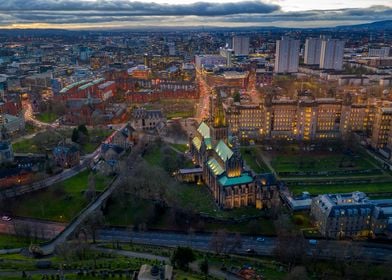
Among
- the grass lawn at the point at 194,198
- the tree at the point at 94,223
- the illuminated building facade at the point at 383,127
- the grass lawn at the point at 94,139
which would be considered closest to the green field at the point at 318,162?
the illuminated building facade at the point at 383,127

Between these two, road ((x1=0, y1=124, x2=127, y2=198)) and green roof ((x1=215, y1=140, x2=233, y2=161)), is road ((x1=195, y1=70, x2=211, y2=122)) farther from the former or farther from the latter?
green roof ((x1=215, y1=140, x2=233, y2=161))

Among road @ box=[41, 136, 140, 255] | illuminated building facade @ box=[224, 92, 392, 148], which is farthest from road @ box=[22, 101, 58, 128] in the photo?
illuminated building facade @ box=[224, 92, 392, 148]

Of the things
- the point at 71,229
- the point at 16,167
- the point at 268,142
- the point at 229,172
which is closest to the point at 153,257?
the point at 71,229

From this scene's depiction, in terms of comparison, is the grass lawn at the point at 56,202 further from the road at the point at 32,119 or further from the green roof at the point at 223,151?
the road at the point at 32,119

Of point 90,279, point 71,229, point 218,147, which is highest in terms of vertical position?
point 218,147

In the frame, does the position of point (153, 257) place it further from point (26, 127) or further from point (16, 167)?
point (26, 127)

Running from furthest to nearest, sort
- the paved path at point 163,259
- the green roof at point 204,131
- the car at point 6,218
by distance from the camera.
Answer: the green roof at point 204,131, the car at point 6,218, the paved path at point 163,259
